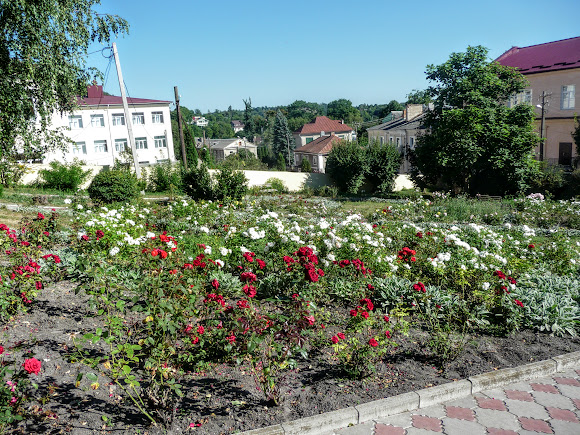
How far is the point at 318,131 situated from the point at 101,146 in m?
40.7

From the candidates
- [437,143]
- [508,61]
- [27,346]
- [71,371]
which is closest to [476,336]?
[71,371]

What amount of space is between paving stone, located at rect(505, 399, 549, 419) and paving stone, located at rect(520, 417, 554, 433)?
6 cm

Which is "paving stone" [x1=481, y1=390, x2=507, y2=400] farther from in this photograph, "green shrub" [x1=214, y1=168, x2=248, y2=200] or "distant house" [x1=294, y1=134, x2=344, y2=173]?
"distant house" [x1=294, y1=134, x2=344, y2=173]

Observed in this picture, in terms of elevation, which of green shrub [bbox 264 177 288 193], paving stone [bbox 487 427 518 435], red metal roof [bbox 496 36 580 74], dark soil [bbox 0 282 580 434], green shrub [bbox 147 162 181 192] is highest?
red metal roof [bbox 496 36 580 74]

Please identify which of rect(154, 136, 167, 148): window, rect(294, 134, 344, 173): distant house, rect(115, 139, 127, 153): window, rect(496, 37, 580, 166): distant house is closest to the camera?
rect(496, 37, 580, 166): distant house

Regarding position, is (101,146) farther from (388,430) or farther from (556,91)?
(388,430)

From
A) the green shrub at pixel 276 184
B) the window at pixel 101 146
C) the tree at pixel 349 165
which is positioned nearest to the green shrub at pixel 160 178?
the green shrub at pixel 276 184

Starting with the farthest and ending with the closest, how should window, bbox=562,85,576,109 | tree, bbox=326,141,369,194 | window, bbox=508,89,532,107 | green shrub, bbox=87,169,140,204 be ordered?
window, bbox=508,89,532,107 → window, bbox=562,85,576,109 → tree, bbox=326,141,369,194 → green shrub, bbox=87,169,140,204

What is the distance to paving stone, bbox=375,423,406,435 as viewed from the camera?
3498 millimetres

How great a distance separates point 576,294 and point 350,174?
22220mm

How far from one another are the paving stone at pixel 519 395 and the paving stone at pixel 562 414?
17cm

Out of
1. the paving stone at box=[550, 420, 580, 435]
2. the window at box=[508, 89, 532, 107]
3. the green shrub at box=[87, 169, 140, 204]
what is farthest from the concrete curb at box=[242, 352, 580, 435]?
the window at box=[508, 89, 532, 107]

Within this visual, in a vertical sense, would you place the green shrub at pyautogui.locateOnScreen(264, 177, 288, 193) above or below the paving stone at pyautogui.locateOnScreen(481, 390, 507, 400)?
above

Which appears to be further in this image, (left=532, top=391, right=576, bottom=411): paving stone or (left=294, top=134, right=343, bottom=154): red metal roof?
(left=294, top=134, right=343, bottom=154): red metal roof
